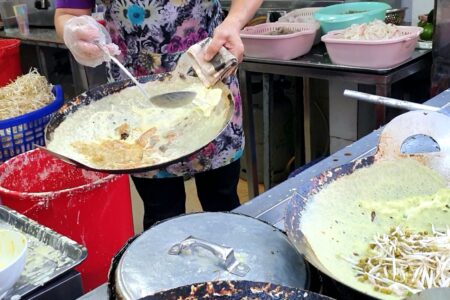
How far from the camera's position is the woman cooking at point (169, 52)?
1.63m

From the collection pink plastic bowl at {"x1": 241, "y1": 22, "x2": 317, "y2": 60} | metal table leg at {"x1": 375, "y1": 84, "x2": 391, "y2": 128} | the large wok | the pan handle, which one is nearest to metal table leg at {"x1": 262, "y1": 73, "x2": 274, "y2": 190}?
pink plastic bowl at {"x1": 241, "y1": 22, "x2": 317, "y2": 60}

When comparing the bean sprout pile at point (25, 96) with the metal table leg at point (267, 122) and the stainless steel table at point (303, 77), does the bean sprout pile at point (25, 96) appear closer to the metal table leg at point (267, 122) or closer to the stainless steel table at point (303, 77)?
the stainless steel table at point (303, 77)

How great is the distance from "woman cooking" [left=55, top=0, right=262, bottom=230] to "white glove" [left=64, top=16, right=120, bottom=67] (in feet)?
0.06

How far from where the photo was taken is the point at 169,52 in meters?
1.68

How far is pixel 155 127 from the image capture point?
4.36 ft

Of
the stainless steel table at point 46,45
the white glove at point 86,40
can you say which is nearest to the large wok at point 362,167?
the white glove at point 86,40

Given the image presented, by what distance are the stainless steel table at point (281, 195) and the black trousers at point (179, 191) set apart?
0.49 m

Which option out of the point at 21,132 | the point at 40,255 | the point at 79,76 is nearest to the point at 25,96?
the point at 21,132

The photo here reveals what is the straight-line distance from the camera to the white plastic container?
98cm

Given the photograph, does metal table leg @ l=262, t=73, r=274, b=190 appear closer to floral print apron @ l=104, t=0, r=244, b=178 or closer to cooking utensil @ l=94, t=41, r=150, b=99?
floral print apron @ l=104, t=0, r=244, b=178

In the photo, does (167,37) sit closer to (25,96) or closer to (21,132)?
(21,132)

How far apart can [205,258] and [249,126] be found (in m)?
2.19

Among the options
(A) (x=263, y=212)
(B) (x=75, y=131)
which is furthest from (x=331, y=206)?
(B) (x=75, y=131)

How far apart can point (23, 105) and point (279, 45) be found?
122 centimetres
